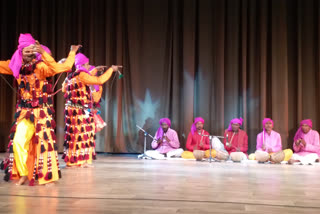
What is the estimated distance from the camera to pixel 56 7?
26.6 feet

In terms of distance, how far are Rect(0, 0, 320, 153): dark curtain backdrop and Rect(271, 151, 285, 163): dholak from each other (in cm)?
115

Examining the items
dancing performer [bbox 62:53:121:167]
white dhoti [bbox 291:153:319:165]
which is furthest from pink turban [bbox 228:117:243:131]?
dancing performer [bbox 62:53:121:167]

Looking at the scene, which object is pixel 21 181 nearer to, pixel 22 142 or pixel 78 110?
pixel 22 142

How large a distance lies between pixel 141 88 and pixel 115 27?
1493 mm

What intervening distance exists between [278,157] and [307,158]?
55cm

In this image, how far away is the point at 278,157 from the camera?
6121 mm

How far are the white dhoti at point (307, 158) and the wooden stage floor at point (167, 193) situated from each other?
1643 mm

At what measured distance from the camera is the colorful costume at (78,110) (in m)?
4.84

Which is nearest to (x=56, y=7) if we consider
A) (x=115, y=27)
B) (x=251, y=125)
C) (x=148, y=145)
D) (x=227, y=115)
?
(x=115, y=27)

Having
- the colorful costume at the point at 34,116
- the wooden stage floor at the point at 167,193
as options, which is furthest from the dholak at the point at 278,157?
the colorful costume at the point at 34,116

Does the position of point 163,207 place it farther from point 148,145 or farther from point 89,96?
point 148,145

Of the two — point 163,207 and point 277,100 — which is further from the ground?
point 277,100

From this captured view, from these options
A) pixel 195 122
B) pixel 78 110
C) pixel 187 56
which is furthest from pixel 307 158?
pixel 78 110

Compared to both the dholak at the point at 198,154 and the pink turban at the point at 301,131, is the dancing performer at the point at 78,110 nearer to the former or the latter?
the dholak at the point at 198,154
